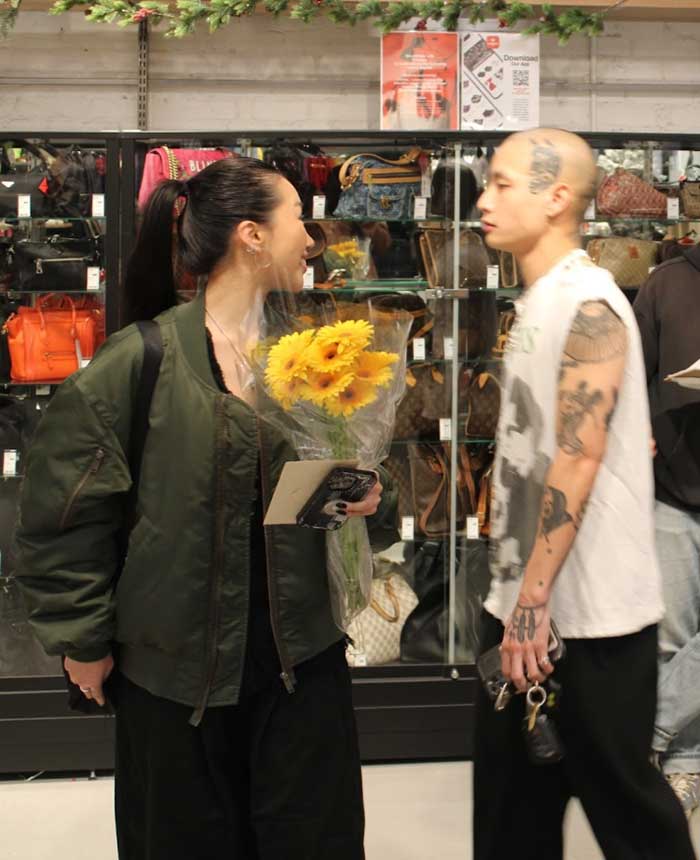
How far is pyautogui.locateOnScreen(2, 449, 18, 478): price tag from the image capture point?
157 inches

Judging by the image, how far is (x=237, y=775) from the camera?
204 centimetres

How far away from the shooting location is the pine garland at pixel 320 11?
4.46m

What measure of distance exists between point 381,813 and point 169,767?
5.33 ft

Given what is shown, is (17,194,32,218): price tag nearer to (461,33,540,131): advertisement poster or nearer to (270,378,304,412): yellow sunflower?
(461,33,540,131): advertisement poster

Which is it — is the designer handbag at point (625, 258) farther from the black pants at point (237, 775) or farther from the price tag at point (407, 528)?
the black pants at point (237, 775)

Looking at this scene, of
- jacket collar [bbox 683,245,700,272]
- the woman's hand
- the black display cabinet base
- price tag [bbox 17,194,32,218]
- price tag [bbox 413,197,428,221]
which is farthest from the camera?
price tag [bbox 413,197,428,221]

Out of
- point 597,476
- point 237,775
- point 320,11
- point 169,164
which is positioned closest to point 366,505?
point 597,476

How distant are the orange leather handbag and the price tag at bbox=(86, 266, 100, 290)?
0.10m

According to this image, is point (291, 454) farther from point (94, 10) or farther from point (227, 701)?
point (94, 10)

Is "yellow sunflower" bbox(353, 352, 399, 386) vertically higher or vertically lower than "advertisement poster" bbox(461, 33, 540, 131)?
lower

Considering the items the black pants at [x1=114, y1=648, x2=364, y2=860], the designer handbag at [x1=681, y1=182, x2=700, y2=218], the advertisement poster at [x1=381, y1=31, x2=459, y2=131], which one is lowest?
the black pants at [x1=114, y1=648, x2=364, y2=860]

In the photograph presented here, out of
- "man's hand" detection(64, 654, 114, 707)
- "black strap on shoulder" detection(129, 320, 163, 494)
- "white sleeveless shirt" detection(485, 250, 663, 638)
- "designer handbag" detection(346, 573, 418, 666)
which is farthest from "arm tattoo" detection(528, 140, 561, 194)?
"designer handbag" detection(346, 573, 418, 666)

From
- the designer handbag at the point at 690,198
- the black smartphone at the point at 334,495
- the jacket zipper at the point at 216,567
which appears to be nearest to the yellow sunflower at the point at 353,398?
the black smartphone at the point at 334,495

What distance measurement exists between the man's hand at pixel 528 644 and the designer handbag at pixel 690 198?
267cm
